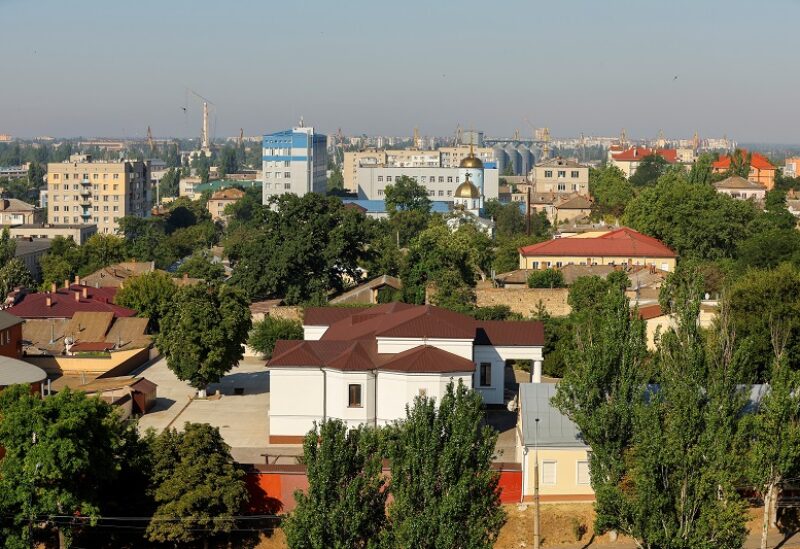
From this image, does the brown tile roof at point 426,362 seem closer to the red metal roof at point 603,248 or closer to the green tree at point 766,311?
the green tree at point 766,311

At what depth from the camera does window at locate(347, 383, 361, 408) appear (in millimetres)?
20391

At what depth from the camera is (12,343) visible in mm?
25609

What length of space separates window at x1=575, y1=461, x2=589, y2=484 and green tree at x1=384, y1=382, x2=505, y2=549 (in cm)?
307

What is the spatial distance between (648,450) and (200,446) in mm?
5835

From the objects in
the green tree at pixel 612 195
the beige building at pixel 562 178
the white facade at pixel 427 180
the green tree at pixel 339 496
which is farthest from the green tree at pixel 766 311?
the beige building at pixel 562 178

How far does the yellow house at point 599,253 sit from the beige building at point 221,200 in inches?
1639

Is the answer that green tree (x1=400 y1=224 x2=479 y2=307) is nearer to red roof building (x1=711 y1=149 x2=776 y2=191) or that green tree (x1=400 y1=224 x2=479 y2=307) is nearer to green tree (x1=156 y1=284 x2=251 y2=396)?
green tree (x1=156 y1=284 x2=251 y2=396)

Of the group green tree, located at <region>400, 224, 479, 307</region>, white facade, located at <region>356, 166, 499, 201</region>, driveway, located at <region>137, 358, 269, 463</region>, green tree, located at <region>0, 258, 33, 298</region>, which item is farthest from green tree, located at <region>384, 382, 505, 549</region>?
white facade, located at <region>356, 166, 499, 201</region>

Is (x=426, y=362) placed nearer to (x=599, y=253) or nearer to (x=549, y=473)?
(x=549, y=473)

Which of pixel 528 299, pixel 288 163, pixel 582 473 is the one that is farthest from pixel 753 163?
pixel 582 473

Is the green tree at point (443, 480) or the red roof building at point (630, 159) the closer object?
the green tree at point (443, 480)

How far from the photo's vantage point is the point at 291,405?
2066 centimetres

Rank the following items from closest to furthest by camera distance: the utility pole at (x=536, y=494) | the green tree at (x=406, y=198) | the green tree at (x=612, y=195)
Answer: the utility pole at (x=536, y=494)
the green tree at (x=612, y=195)
the green tree at (x=406, y=198)

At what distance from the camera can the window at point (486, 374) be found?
2234cm
